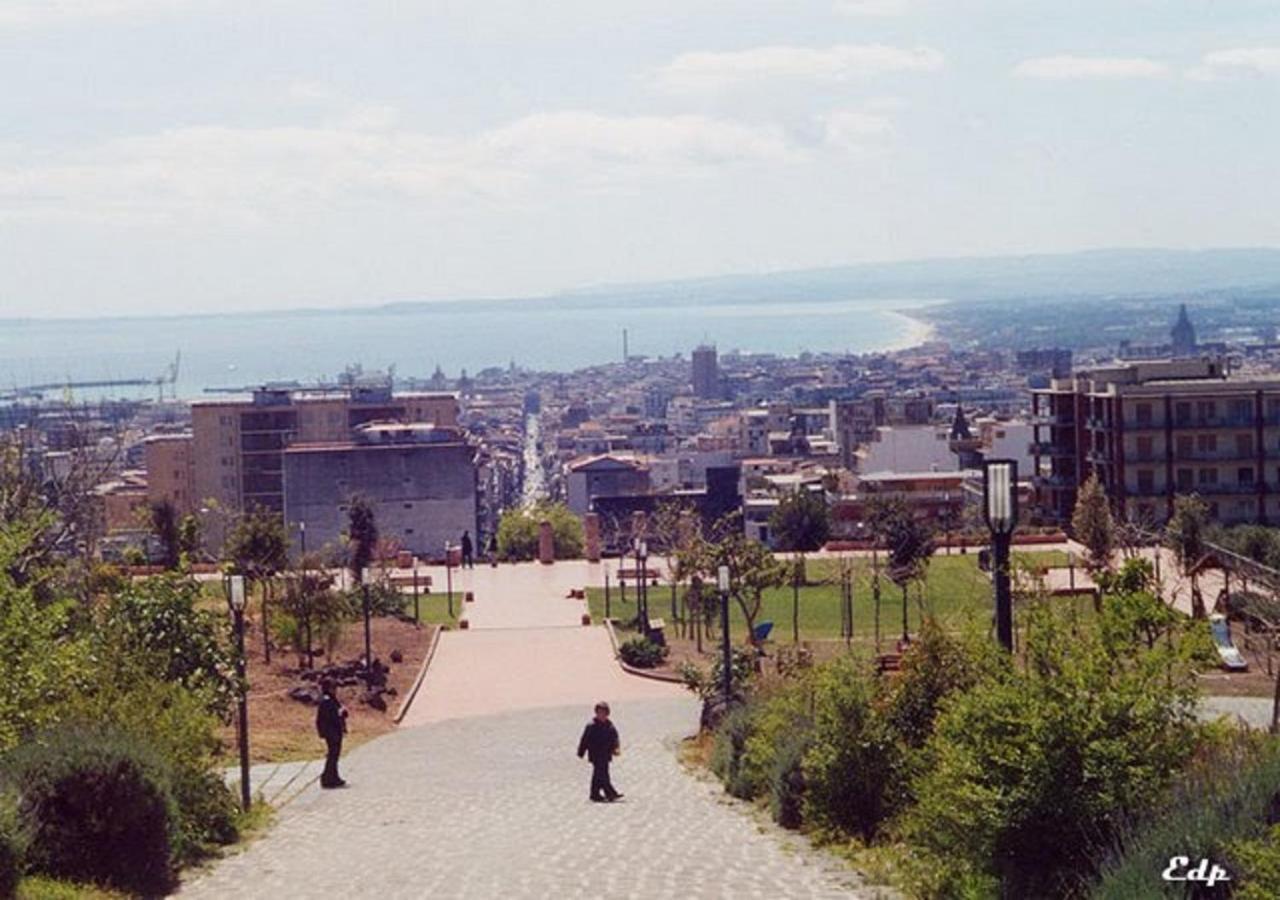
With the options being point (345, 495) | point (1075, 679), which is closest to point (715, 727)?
point (1075, 679)

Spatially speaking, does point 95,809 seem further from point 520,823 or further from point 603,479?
point 603,479

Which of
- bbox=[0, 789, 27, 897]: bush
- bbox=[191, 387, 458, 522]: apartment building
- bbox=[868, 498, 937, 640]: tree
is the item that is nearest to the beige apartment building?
bbox=[191, 387, 458, 522]: apartment building

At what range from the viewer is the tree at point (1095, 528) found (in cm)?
3819

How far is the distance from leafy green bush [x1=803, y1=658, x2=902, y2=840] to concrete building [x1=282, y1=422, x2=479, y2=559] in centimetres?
6101

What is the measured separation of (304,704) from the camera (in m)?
25.5

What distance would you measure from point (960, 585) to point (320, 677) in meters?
15.7

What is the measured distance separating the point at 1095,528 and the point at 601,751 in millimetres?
24763

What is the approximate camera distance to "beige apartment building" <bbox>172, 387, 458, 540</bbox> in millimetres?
93500

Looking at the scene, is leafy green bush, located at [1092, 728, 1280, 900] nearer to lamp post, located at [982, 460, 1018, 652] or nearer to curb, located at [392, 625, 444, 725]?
lamp post, located at [982, 460, 1018, 652]

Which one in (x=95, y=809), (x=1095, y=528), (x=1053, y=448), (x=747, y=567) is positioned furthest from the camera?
(x=1053, y=448)

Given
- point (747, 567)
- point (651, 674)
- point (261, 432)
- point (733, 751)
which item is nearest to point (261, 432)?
point (261, 432)

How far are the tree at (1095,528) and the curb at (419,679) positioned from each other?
11.6 meters

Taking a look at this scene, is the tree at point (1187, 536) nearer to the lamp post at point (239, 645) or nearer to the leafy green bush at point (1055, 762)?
the lamp post at point (239, 645)

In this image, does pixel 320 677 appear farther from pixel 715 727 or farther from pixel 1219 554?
pixel 1219 554
